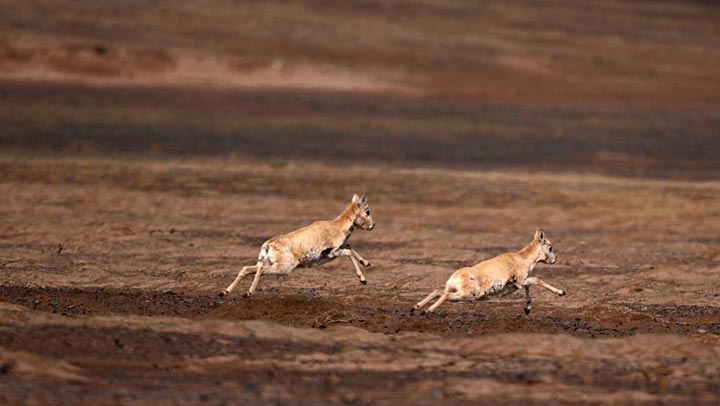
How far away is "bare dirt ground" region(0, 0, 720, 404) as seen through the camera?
12.6 metres

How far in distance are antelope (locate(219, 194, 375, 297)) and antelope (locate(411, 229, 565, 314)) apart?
59.4 inches

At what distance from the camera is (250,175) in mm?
28312

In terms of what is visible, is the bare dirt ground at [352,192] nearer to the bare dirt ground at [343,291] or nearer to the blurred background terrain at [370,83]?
the bare dirt ground at [343,291]

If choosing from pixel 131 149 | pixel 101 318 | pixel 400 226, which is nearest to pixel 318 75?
pixel 131 149

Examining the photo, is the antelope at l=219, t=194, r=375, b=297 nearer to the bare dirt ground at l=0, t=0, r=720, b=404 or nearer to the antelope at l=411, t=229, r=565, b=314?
the bare dirt ground at l=0, t=0, r=720, b=404

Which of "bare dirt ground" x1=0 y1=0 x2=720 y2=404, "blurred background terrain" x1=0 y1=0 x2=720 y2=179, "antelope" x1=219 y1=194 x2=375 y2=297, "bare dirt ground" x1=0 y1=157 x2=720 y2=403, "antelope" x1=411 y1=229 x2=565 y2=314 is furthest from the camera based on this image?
"blurred background terrain" x1=0 y1=0 x2=720 y2=179

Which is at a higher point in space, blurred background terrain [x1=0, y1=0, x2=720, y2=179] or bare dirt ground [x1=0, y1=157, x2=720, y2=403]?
blurred background terrain [x1=0, y1=0, x2=720, y2=179]

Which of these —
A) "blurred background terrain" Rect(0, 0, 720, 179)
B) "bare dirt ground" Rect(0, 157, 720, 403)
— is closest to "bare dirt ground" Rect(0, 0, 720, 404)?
"bare dirt ground" Rect(0, 157, 720, 403)

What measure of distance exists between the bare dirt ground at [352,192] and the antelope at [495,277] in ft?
1.27

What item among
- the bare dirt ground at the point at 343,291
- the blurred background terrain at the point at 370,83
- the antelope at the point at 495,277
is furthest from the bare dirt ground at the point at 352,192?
the antelope at the point at 495,277

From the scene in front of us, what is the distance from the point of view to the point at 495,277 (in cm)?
1502

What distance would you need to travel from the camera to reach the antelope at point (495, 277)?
14570mm

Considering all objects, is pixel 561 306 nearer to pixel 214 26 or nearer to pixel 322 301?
pixel 322 301

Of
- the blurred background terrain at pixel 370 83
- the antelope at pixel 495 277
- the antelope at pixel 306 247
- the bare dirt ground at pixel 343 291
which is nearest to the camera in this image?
the bare dirt ground at pixel 343 291
